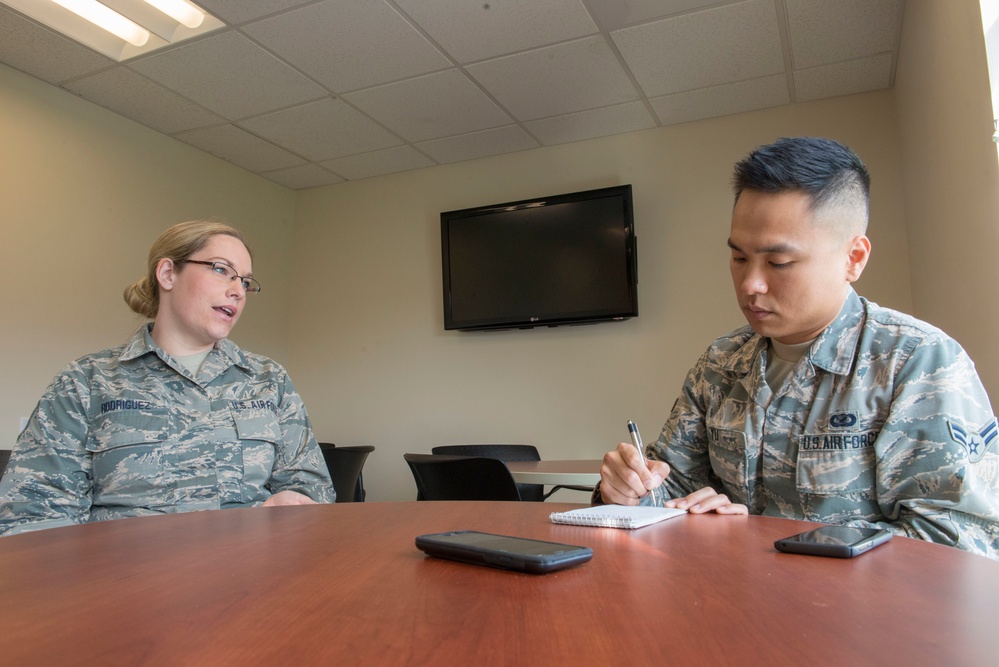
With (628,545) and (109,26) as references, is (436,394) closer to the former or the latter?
(109,26)

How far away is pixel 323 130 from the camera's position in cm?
458

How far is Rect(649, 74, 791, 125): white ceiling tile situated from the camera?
4043mm

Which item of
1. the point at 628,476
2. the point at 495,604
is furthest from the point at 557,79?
the point at 495,604

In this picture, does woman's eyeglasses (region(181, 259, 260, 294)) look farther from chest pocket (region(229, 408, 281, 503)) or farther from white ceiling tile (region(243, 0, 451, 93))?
white ceiling tile (region(243, 0, 451, 93))

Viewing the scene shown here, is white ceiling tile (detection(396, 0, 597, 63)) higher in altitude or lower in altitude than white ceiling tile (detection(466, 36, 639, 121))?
higher

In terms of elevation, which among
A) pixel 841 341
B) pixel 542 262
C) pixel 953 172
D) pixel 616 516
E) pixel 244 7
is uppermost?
pixel 244 7

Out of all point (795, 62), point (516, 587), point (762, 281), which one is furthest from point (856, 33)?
point (516, 587)

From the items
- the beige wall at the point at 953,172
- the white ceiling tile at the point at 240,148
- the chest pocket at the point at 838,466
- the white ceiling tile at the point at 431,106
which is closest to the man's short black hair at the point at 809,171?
the chest pocket at the point at 838,466

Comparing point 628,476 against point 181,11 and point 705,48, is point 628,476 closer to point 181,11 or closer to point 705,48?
point 705,48

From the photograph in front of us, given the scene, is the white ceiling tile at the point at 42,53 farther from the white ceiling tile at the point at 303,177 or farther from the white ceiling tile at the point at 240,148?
the white ceiling tile at the point at 303,177

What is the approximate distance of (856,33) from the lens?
3.53 m

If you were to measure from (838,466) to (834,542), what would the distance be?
0.40m

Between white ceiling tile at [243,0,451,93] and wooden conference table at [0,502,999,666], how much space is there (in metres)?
2.95

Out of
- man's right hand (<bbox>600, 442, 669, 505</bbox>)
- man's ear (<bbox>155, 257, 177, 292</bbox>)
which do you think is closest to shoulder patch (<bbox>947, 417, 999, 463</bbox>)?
man's right hand (<bbox>600, 442, 669, 505</bbox>)
